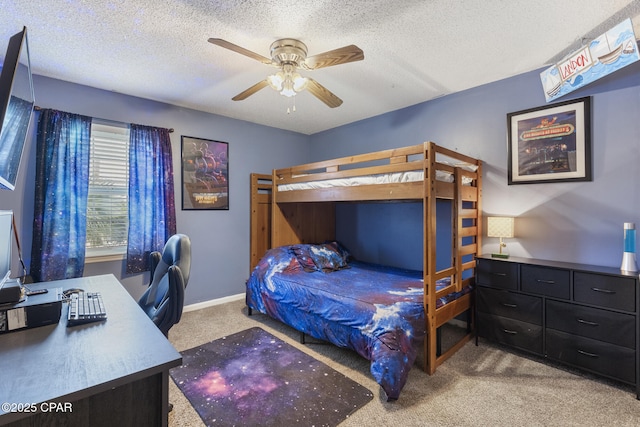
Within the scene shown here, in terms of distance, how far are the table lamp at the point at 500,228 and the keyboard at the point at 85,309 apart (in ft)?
9.59

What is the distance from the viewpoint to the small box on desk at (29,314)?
3.82ft

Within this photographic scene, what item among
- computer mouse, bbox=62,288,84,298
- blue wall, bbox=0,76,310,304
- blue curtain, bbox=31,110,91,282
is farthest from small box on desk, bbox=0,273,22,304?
blue wall, bbox=0,76,310,304

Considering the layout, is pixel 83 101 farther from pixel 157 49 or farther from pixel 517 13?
pixel 517 13

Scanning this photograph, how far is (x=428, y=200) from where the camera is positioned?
2.24 metres

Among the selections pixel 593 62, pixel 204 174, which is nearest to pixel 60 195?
pixel 204 174

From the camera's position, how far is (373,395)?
6.34ft

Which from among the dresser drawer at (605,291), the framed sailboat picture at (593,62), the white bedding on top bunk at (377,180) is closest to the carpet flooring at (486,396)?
the dresser drawer at (605,291)

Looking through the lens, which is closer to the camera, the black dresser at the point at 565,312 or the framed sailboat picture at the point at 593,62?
the framed sailboat picture at the point at 593,62

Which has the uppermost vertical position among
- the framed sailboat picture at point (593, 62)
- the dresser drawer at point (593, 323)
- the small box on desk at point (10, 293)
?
the framed sailboat picture at point (593, 62)

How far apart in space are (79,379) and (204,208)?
294 cm

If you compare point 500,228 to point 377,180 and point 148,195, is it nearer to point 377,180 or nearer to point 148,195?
point 377,180

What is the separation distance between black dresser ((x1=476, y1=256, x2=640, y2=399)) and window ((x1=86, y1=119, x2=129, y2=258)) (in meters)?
3.61

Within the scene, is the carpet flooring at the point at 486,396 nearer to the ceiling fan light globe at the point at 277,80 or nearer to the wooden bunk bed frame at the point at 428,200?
the wooden bunk bed frame at the point at 428,200

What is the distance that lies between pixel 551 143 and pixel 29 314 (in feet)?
12.1
